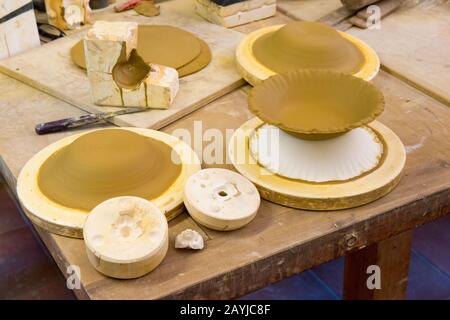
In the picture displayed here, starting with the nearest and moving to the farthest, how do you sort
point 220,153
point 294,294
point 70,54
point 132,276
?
point 132,276, point 220,153, point 70,54, point 294,294

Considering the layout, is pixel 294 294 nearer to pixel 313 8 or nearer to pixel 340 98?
pixel 313 8

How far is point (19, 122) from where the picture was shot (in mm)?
1572

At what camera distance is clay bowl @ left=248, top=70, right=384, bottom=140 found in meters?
1.31

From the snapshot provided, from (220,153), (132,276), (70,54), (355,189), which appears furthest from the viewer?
(70,54)

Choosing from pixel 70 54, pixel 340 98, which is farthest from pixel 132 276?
pixel 70 54

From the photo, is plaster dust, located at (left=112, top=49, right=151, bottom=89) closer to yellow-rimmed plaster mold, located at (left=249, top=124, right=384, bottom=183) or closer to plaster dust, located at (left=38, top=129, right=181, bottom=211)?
plaster dust, located at (left=38, top=129, right=181, bottom=211)

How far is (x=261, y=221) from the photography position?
1273mm

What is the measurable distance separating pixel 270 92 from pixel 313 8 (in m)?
0.85

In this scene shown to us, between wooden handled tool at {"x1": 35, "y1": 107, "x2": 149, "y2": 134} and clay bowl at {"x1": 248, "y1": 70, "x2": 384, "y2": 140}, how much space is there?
1.21 ft

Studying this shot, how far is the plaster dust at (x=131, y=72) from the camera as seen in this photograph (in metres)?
1.57

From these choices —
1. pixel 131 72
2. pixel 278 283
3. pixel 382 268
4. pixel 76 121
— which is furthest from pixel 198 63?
pixel 278 283

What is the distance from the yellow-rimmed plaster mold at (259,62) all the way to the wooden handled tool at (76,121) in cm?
28

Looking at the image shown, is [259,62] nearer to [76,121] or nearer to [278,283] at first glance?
[76,121]

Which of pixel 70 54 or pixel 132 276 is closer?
Answer: pixel 132 276
